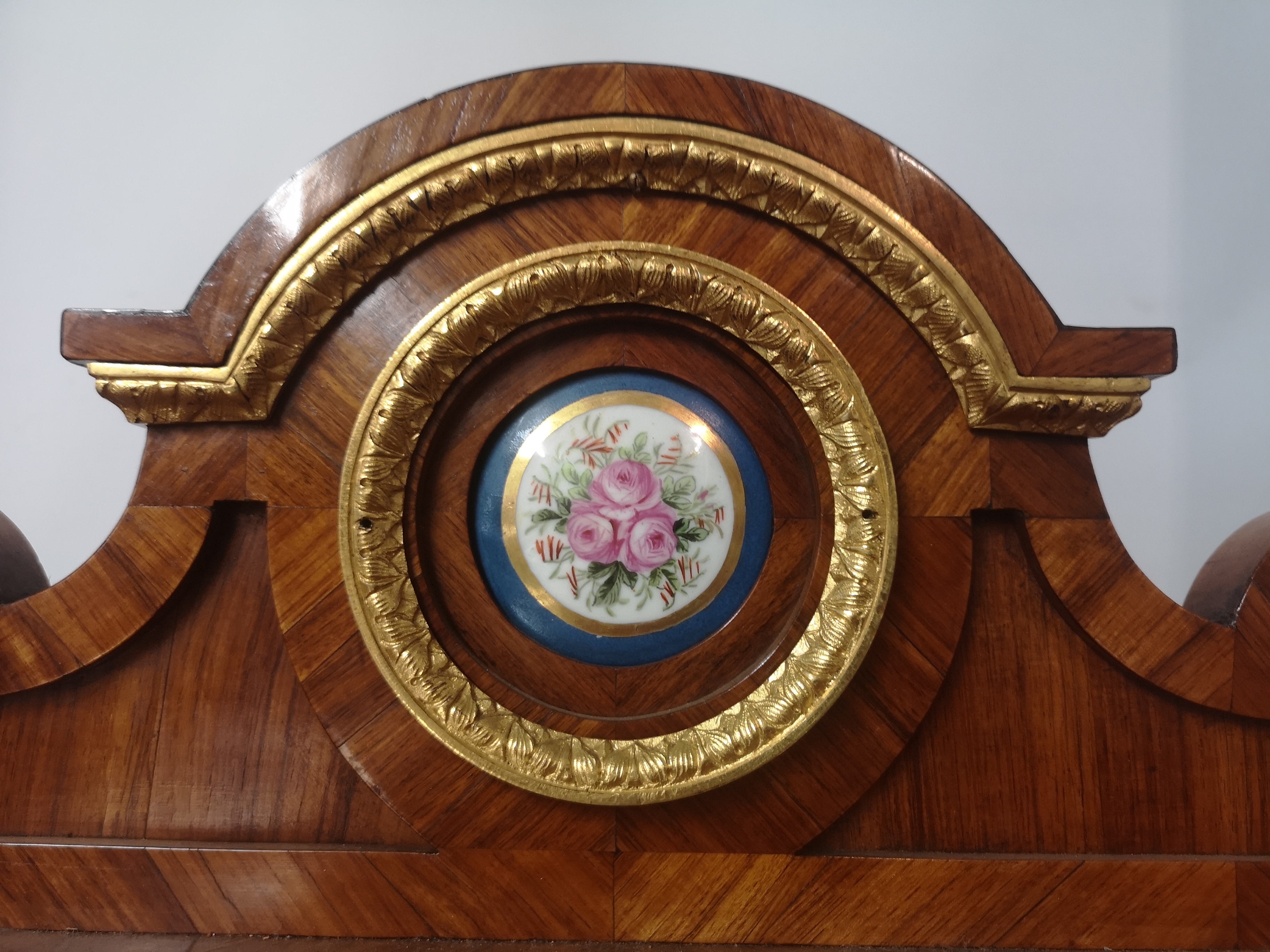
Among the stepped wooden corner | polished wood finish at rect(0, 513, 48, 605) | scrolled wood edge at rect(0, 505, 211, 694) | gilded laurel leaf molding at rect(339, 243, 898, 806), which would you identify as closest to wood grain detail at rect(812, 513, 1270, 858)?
the stepped wooden corner

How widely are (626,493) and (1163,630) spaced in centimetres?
47

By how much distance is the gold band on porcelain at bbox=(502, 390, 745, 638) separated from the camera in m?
0.79

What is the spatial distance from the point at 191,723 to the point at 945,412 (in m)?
0.70

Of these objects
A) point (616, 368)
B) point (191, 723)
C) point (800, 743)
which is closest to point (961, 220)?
point (616, 368)

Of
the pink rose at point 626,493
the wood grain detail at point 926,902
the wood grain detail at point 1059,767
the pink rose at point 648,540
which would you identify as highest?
the pink rose at point 626,493

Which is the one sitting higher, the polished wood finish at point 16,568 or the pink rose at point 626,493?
the pink rose at point 626,493

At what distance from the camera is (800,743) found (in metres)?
0.77

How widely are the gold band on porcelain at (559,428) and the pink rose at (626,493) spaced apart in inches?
2.3

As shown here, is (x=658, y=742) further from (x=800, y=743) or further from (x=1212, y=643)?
(x=1212, y=643)

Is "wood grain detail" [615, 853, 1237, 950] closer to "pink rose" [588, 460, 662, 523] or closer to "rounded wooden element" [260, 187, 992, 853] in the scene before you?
"rounded wooden element" [260, 187, 992, 853]

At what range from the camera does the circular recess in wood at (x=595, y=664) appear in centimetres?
78

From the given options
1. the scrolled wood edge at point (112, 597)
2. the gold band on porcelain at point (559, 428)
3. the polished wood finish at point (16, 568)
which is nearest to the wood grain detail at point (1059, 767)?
the gold band on porcelain at point (559, 428)

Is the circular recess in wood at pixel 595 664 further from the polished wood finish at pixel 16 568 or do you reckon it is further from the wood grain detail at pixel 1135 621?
the polished wood finish at pixel 16 568

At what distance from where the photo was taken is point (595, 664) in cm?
79
